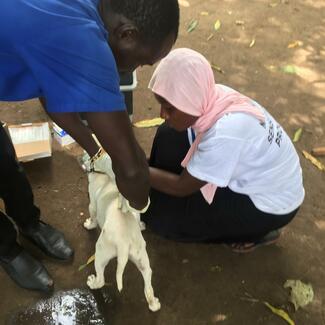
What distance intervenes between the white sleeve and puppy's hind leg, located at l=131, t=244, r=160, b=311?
0.34 m

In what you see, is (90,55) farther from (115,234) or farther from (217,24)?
(217,24)

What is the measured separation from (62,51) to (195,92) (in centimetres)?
69

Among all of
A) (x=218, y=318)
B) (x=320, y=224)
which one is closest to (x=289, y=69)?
(x=320, y=224)

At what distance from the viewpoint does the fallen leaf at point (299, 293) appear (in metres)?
1.79

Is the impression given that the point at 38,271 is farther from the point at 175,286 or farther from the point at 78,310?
the point at 175,286

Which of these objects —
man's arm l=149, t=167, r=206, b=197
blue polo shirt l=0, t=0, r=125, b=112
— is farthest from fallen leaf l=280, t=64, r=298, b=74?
blue polo shirt l=0, t=0, r=125, b=112

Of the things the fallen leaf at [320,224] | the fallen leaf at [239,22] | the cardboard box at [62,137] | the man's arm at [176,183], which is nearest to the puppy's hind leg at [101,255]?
the man's arm at [176,183]

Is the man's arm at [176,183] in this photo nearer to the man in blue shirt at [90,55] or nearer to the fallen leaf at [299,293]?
the man in blue shirt at [90,55]

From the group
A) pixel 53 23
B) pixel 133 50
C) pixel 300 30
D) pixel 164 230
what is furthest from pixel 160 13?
pixel 300 30

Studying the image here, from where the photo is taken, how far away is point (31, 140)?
7.55 ft

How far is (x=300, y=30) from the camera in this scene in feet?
11.6

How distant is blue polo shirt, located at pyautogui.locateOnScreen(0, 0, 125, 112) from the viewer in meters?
0.83

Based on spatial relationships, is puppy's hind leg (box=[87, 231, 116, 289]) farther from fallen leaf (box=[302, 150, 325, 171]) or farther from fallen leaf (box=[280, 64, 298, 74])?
fallen leaf (box=[280, 64, 298, 74])

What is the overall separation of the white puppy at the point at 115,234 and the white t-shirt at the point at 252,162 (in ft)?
0.97
